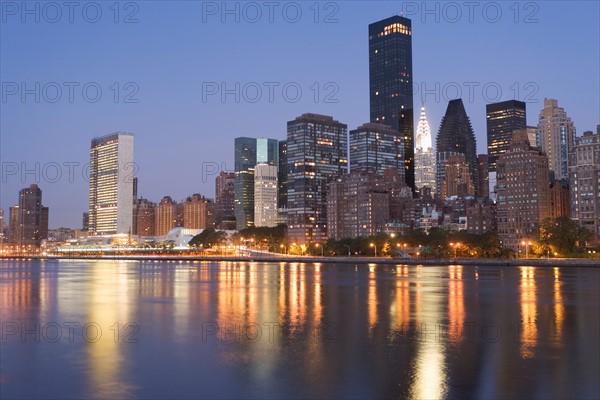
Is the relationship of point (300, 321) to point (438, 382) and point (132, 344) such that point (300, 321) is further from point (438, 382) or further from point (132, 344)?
point (438, 382)

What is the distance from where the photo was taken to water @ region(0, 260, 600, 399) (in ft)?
75.5

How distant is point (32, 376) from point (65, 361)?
115 inches

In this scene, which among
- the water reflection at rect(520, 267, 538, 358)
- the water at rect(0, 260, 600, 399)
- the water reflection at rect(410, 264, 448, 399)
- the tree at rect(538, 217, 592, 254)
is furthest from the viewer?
the tree at rect(538, 217, 592, 254)

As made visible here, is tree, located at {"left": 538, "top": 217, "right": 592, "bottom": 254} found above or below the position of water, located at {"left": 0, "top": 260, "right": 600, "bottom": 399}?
above

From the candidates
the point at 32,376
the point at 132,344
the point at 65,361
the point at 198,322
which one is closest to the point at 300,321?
the point at 198,322

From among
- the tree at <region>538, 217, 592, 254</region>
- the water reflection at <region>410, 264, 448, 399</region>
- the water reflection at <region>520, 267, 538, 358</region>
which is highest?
the tree at <region>538, 217, 592, 254</region>

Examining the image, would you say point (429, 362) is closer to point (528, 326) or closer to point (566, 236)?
point (528, 326)

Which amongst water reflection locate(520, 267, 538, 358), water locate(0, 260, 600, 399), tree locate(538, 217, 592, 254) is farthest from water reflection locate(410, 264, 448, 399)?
tree locate(538, 217, 592, 254)

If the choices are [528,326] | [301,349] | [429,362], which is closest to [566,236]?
[528,326]

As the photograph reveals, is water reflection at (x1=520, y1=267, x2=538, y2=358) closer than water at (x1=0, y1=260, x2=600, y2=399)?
No

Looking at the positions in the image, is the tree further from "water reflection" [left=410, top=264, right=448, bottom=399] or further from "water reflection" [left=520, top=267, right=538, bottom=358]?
"water reflection" [left=410, top=264, right=448, bottom=399]

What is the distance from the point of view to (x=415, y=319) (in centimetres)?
4225

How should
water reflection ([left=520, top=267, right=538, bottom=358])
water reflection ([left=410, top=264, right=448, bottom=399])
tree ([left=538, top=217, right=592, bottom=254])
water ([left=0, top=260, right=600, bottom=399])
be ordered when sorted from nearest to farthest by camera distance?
water reflection ([left=410, top=264, right=448, bottom=399]) < water ([left=0, top=260, right=600, bottom=399]) < water reflection ([left=520, top=267, right=538, bottom=358]) < tree ([left=538, top=217, right=592, bottom=254])

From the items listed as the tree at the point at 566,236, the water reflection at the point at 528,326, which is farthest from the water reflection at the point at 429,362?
the tree at the point at 566,236
